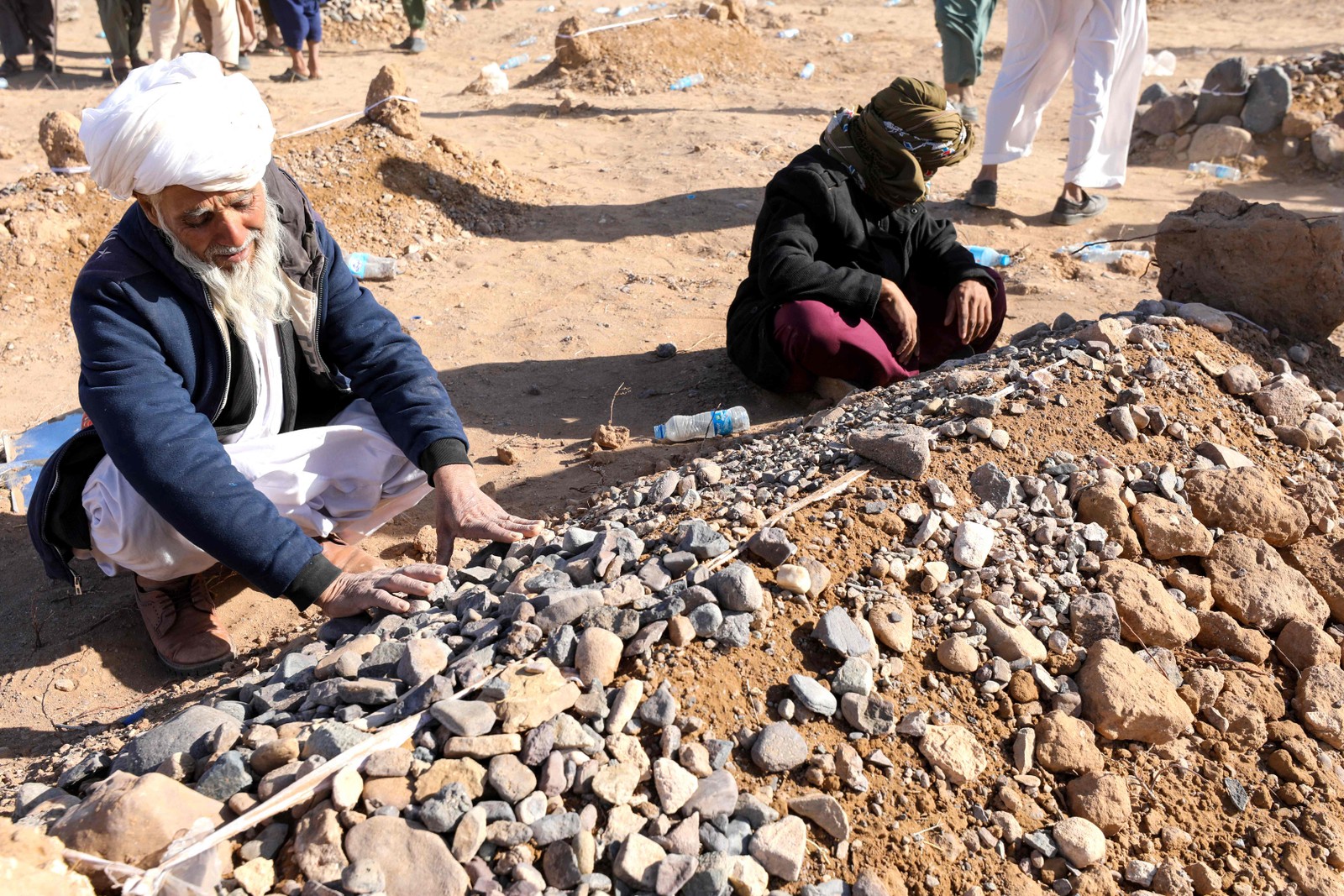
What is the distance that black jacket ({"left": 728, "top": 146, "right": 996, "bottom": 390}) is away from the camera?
3658mm

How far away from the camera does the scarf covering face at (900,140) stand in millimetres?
3547

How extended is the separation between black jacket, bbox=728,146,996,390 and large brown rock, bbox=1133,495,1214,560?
139cm

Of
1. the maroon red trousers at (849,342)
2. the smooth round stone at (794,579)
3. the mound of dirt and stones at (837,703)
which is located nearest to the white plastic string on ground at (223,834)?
the mound of dirt and stones at (837,703)

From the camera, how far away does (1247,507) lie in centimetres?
264

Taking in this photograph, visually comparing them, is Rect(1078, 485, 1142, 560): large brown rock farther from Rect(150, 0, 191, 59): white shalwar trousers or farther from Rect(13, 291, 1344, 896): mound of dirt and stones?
Rect(150, 0, 191, 59): white shalwar trousers

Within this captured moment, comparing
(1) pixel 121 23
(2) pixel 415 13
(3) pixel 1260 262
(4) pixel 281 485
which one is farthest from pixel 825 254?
Result: (2) pixel 415 13

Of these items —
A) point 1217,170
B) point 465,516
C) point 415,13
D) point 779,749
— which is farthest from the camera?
point 415,13

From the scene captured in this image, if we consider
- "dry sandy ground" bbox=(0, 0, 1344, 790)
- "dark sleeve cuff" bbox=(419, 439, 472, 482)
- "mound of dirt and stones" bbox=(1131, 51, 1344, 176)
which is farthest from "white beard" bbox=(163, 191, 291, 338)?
"mound of dirt and stones" bbox=(1131, 51, 1344, 176)

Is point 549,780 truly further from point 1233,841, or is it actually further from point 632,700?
point 1233,841

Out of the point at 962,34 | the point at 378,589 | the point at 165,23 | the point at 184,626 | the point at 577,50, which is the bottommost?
the point at 184,626

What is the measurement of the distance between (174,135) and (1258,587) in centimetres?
272

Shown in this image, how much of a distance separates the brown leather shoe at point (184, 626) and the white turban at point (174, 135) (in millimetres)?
1097

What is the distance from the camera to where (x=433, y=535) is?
3.40m

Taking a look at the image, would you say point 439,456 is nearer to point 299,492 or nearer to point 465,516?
point 465,516
